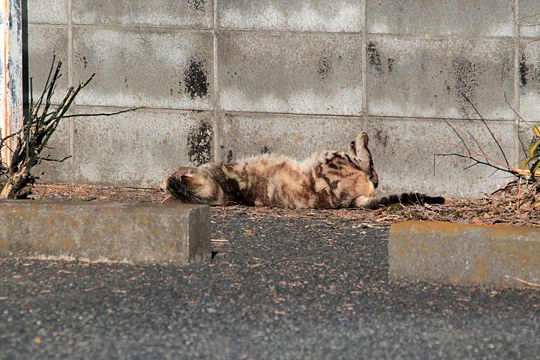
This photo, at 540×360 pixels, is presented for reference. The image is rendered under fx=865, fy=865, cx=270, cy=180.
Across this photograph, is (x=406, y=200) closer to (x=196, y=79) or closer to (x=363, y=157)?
(x=363, y=157)

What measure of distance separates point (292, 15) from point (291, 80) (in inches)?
20.3

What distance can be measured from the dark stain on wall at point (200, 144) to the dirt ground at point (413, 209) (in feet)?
1.38

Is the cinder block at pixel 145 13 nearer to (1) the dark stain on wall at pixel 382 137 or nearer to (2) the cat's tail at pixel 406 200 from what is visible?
(1) the dark stain on wall at pixel 382 137

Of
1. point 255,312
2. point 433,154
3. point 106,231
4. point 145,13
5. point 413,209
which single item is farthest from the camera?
A: point 145,13

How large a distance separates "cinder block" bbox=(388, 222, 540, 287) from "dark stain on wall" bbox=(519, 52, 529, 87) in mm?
2921

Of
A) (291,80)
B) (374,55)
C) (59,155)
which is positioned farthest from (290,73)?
(59,155)

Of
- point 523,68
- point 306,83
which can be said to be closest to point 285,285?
point 306,83

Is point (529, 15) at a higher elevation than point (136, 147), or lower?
higher

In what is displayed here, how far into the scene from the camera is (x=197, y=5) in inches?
274

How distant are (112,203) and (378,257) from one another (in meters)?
1.49

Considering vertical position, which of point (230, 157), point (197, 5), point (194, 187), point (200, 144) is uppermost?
point (197, 5)

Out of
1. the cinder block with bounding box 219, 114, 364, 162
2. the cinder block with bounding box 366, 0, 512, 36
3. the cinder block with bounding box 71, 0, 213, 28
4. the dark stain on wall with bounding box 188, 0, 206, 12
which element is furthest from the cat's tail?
the dark stain on wall with bounding box 188, 0, 206, 12

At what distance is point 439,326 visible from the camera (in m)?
3.52

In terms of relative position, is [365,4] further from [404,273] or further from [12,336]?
[12,336]
